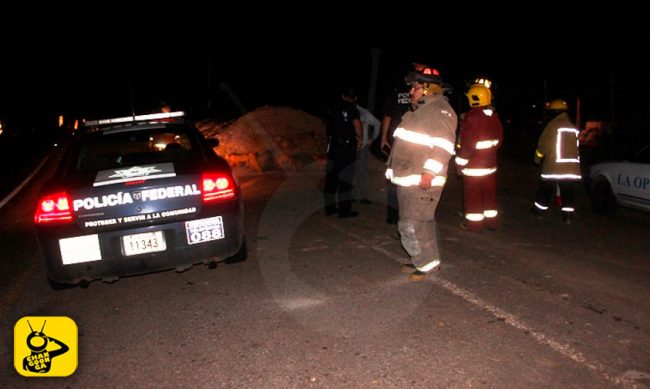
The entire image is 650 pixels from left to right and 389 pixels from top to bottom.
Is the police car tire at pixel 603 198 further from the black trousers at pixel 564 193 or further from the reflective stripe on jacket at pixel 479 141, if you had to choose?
the reflective stripe on jacket at pixel 479 141

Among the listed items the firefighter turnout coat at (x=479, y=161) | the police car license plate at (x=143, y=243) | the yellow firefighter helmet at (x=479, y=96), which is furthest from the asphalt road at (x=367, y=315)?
the yellow firefighter helmet at (x=479, y=96)

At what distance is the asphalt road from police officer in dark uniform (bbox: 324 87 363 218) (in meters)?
1.08

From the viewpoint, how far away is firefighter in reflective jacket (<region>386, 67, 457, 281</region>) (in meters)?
4.80

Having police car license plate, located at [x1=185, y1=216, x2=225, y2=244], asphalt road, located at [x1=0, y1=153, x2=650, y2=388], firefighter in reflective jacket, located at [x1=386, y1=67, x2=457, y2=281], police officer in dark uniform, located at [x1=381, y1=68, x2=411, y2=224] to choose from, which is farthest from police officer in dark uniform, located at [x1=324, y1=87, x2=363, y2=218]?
police car license plate, located at [x1=185, y1=216, x2=225, y2=244]

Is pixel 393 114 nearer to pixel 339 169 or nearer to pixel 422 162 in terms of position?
pixel 339 169

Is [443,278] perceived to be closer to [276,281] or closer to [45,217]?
[276,281]

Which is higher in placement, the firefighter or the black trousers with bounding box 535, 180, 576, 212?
the firefighter

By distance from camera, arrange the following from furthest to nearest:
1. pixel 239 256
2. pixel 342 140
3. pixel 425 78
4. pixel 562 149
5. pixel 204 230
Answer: pixel 342 140, pixel 562 149, pixel 239 256, pixel 425 78, pixel 204 230

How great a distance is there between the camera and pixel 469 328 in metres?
4.00

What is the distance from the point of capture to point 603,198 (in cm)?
803

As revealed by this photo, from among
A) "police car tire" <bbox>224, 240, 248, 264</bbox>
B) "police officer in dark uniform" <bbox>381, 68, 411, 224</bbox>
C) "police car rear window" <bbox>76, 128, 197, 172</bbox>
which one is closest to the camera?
"police car rear window" <bbox>76, 128, 197, 172</bbox>

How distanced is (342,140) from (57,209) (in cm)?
416

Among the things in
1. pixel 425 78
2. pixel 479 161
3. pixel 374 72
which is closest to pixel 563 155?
pixel 479 161

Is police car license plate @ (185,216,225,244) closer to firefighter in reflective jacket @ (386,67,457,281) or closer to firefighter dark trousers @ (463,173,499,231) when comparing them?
firefighter in reflective jacket @ (386,67,457,281)
